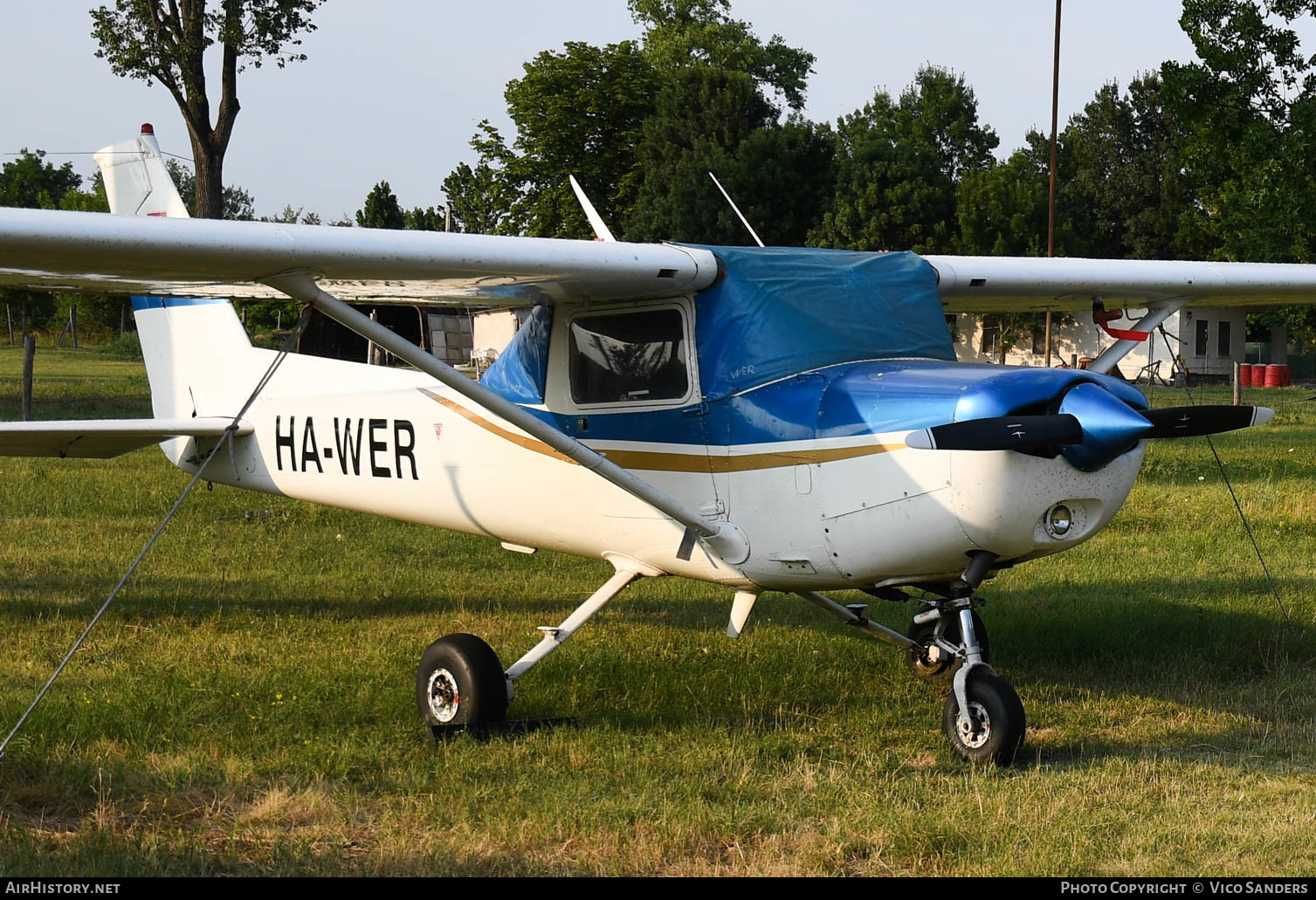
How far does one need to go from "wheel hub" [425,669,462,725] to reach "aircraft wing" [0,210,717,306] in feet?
6.29

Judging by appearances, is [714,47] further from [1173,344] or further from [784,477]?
[784,477]

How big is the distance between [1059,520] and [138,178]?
6.94 m

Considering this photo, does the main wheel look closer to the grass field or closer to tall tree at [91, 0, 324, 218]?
the grass field

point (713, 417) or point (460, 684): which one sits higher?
point (713, 417)

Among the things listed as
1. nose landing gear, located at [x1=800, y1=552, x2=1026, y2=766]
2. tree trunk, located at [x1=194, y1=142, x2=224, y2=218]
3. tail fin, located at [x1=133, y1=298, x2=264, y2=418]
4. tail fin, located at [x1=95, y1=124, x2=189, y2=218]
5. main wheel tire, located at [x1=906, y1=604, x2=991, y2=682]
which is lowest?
main wheel tire, located at [x1=906, y1=604, x2=991, y2=682]

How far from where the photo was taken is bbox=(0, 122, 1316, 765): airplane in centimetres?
495

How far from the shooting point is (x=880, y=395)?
17.1 ft

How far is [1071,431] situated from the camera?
4742mm

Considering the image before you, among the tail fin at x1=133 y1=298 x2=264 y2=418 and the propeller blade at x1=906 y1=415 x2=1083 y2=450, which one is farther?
the tail fin at x1=133 y1=298 x2=264 y2=418

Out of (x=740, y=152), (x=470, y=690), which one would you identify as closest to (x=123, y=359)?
(x=740, y=152)

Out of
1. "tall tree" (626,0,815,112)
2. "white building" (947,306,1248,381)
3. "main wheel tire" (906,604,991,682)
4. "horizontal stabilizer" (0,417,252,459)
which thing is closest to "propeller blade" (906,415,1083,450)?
"main wheel tire" (906,604,991,682)

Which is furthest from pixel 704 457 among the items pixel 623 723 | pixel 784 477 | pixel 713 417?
pixel 623 723

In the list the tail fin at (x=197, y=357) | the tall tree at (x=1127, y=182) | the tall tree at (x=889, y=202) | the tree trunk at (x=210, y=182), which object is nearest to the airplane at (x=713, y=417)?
the tail fin at (x=197, y=357)

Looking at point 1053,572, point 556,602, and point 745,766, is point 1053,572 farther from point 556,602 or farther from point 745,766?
point 745,766
